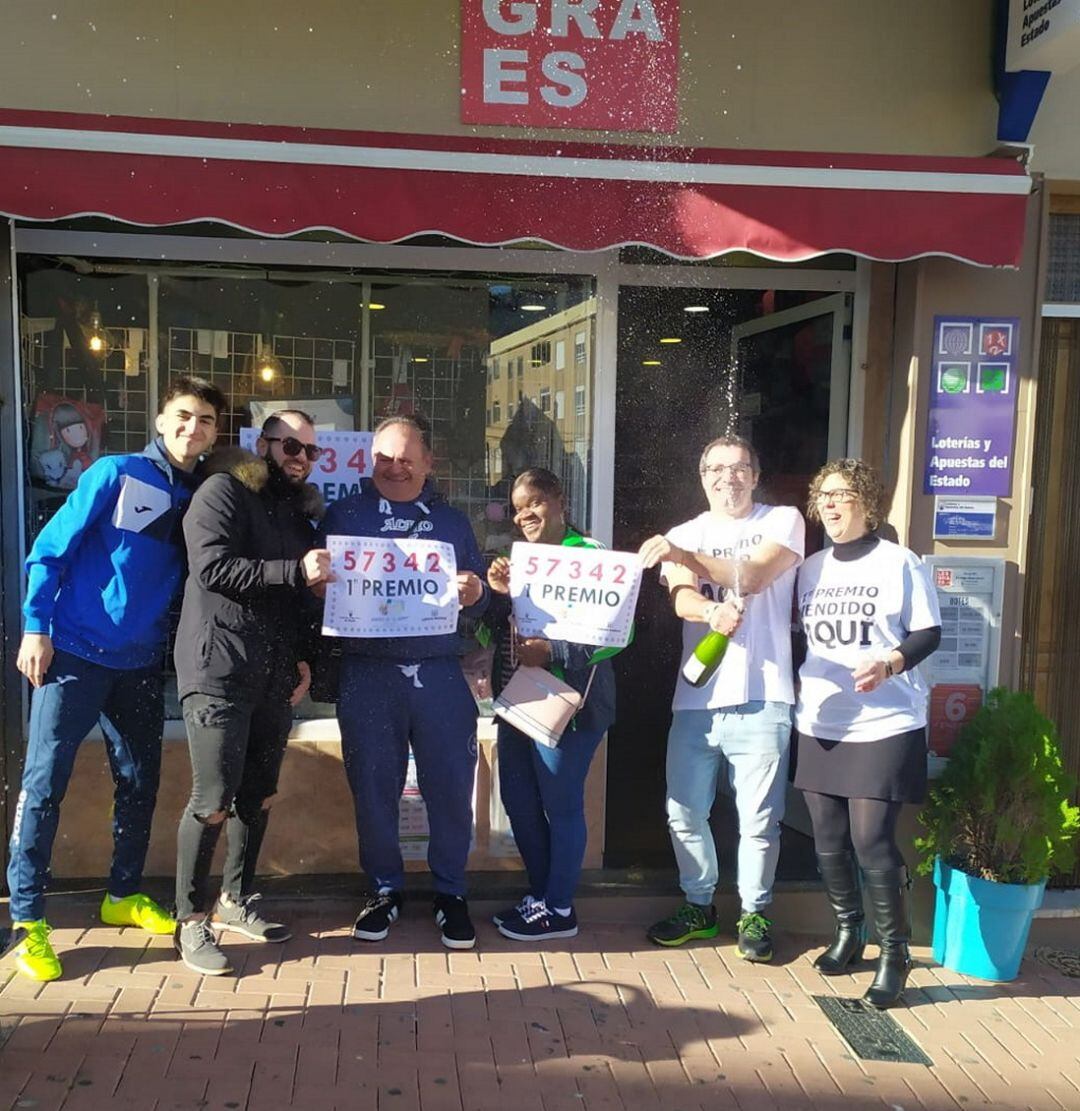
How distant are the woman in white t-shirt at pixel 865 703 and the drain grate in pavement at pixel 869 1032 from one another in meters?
0.08

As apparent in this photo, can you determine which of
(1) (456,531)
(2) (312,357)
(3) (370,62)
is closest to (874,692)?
(1) (456,531)

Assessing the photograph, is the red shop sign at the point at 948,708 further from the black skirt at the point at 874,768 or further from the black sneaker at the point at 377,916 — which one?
the black sneaker at the point at 377,916

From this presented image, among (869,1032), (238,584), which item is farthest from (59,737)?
(869,1032)

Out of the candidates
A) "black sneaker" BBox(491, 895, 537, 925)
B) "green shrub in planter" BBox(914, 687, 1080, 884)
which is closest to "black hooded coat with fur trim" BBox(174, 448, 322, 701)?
"black sneaker" BBox(491, 895, 537, 925)

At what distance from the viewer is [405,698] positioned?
4.09 metres

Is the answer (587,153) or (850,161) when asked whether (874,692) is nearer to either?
(850,161)

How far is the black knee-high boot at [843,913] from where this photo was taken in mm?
4098

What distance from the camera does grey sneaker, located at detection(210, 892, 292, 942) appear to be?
13.7ft

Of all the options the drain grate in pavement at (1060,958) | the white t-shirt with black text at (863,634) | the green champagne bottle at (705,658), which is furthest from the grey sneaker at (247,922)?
the drain grate in pavement at (1060,958)

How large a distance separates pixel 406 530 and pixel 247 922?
1.63m

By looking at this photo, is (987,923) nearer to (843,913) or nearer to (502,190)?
(843,913)

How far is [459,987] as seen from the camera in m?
3.92

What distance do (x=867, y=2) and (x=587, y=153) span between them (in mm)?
1379

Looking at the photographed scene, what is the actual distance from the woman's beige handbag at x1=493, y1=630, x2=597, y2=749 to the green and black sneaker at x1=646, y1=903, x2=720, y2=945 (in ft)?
3.01
